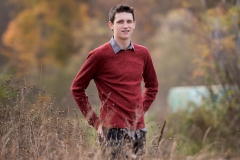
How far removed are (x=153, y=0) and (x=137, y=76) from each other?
125ft

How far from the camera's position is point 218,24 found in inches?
488

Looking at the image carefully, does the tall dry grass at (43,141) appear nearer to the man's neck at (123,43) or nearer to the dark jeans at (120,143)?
the dark jeans at (120,143)

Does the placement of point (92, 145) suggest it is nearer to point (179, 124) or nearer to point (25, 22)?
point (179, 124)

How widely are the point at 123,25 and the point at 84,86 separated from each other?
0.63 m

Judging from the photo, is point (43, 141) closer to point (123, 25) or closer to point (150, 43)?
point (123, 25)

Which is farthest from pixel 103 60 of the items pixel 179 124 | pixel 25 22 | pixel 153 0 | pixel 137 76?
pixel 153 0

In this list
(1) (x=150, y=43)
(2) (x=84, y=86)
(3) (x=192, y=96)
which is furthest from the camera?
(1) (x=150, y=43)

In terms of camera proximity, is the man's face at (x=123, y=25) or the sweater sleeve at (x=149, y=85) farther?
the sweater sleeve at (x=149, y=85)

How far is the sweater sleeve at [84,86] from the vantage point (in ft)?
17.4

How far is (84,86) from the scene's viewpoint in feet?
17.6

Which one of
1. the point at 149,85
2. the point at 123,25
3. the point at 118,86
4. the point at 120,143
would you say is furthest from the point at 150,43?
the point at 120,143

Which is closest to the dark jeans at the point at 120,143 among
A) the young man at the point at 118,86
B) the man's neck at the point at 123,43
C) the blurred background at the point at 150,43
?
the young man at the point at 118,86

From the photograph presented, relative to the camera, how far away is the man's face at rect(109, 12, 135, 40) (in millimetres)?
5414

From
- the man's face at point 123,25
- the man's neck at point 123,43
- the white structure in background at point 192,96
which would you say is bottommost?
the white structure in background at point 192,96
